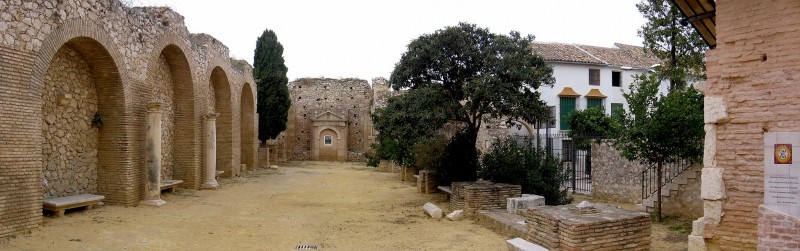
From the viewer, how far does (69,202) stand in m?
9.84

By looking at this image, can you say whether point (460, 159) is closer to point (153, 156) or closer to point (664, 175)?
point (664, 175)

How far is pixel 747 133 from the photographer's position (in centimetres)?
589

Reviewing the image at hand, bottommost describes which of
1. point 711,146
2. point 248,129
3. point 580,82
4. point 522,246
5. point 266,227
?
point 266,227

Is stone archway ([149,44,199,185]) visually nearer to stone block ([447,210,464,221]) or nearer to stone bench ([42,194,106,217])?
stone bench ([42,194,106,217])

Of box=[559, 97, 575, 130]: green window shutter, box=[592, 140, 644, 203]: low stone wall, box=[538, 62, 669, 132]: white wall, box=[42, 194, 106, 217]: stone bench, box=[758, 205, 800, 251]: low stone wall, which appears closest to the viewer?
box=[758, 205, 800, 251]: low stone wall

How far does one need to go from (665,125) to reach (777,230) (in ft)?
14.4

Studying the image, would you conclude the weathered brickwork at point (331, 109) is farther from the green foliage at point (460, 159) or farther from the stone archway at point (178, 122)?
the green foliage at point (460, 159)

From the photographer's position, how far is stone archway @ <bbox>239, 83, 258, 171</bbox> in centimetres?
2400

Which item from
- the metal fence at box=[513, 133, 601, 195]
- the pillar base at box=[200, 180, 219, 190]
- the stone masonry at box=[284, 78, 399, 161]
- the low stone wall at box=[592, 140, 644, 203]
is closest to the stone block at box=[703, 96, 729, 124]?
the low stone wall at box=[592, 140, 644, 203]

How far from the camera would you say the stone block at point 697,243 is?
247 inches

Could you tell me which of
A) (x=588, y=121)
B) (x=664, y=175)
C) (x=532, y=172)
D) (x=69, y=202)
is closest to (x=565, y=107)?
(x=588, y=121)

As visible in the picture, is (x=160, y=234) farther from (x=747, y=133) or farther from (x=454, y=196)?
(x=747, y=133)

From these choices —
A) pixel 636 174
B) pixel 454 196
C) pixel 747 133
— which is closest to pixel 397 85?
pixel 454 196

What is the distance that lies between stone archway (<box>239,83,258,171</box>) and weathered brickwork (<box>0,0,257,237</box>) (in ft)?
17.0
